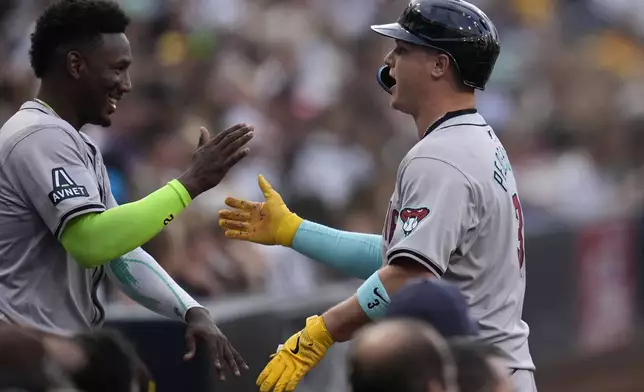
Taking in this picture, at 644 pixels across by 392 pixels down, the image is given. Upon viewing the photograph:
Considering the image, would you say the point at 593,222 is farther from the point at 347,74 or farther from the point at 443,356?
the point at 443,356

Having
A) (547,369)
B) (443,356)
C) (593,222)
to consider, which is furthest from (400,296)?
(593,222)

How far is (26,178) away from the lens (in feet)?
15.0

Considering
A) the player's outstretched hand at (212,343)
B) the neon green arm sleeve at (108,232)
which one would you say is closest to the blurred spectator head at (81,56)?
the neon green arm sleeve at (108,232)

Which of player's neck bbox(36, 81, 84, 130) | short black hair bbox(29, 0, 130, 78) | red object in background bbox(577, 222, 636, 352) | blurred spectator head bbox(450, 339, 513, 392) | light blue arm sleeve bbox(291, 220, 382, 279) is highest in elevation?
short black hair bbox(29, 0, 130, 78)

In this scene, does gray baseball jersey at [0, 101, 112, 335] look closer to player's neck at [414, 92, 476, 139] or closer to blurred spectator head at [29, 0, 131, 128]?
blurred spectator head at [29, 0, 131, 128]

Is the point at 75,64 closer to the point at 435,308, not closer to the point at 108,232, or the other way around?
the point at 108,232

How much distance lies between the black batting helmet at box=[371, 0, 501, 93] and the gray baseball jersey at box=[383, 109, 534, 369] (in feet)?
0.69

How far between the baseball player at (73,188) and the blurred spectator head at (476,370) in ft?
5.86

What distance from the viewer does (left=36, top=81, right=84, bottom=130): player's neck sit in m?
4.82

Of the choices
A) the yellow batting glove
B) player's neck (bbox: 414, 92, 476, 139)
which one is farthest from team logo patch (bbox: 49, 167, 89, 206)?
player's neck (bbox: 414, 92, 476, 139)

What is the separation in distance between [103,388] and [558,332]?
9097 mm

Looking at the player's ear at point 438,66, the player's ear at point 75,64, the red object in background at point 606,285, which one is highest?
the player's ear at point 438,66

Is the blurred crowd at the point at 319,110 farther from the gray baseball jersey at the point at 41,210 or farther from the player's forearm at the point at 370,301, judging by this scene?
the player's forearm at the point at 370,301

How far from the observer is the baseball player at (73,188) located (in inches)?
179
